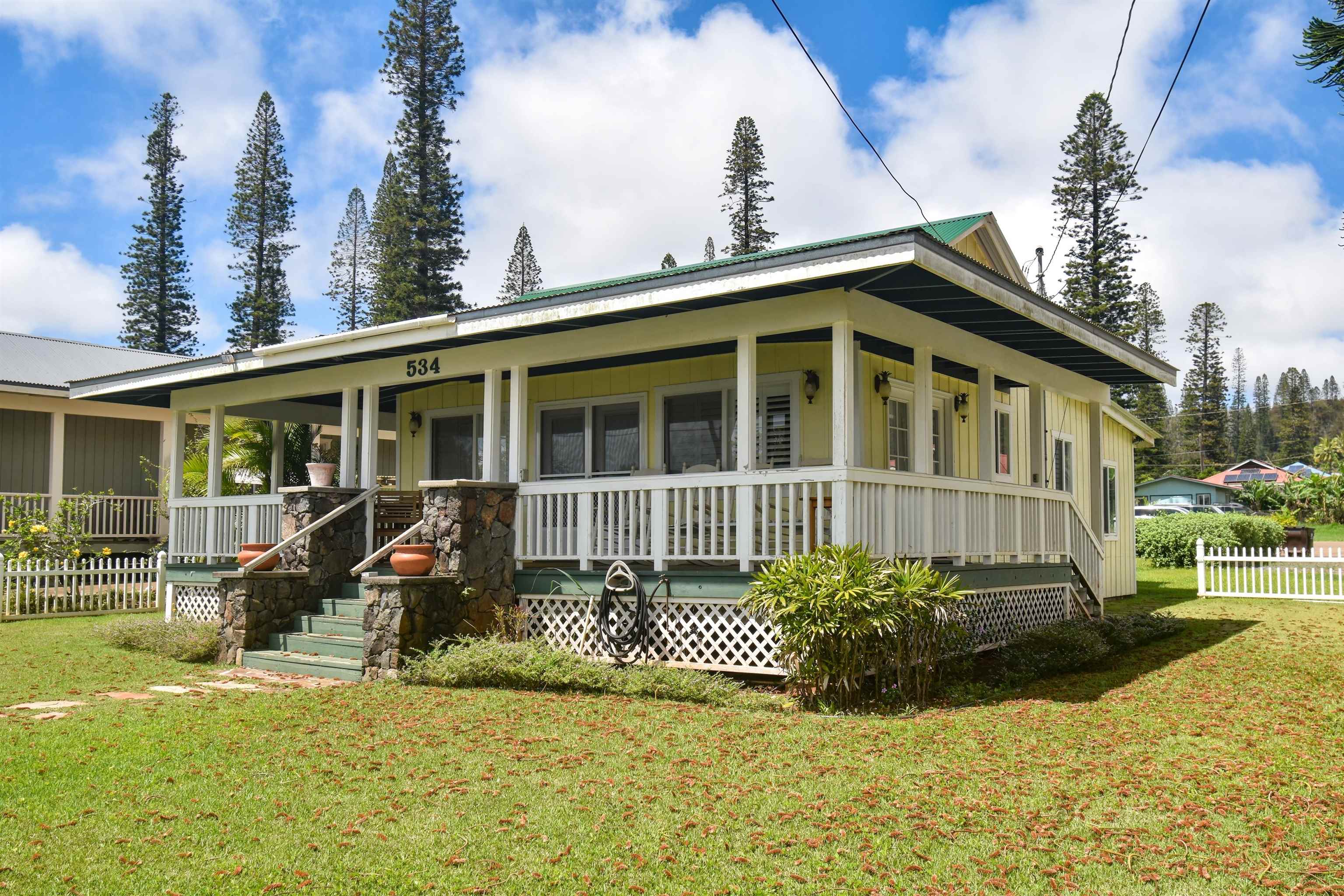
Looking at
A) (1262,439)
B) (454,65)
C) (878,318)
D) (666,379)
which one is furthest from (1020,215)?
(1262,439)

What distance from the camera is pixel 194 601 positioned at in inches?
521

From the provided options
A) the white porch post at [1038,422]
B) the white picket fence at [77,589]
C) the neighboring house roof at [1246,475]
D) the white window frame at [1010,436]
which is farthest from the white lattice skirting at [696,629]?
the neighboring house roof at [1246,475]

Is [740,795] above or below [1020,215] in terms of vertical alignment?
below

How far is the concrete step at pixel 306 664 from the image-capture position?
9.05 m

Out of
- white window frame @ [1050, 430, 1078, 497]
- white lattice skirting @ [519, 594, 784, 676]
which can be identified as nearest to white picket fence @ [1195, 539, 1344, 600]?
white window frame @ [1050, 430, 1078, 497]

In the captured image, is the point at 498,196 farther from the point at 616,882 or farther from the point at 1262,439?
the point at 1262,439

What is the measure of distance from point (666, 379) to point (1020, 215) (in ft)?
62.2

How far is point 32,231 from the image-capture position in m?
32.2

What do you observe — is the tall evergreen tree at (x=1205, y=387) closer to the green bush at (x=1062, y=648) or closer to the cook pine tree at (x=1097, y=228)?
the cook pine tree at (x=1097, y=228)

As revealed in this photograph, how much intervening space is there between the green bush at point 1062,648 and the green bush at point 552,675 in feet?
8.54

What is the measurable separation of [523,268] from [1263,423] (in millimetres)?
90325

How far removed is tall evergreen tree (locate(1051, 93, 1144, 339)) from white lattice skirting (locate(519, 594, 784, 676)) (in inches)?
1005

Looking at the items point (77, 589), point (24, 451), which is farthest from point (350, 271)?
point (77, 589)

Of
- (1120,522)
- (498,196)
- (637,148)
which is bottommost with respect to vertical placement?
(1120,522)
